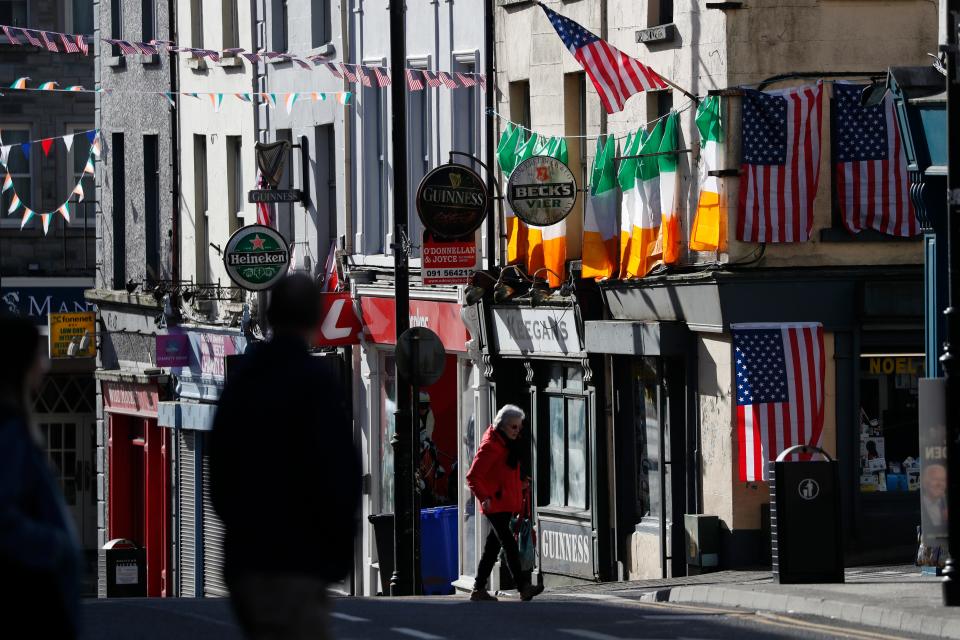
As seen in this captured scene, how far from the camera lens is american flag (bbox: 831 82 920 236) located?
70.3 feet

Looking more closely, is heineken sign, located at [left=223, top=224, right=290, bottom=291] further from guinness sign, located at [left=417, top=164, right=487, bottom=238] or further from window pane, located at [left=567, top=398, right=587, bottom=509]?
window pane, located at [left=567, top=398, right=587, bottom=509]

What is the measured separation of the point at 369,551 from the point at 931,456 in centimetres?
1590

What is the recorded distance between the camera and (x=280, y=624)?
732cm

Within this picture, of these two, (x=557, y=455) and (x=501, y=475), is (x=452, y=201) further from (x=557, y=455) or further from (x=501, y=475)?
(x=501, y=475)

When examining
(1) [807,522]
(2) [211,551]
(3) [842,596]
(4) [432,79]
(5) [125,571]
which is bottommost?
(2) [211,551]

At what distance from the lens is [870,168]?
70.5ft

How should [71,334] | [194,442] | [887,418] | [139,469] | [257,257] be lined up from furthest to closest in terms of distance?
[71,334], [139,469], [194,442], [257,257], [887,418]

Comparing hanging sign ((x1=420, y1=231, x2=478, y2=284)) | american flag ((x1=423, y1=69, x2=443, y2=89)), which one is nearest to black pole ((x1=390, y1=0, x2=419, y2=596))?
hanging sign ((x1=420, y1=231, x2=478, y2=284))

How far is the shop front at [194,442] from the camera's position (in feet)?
115

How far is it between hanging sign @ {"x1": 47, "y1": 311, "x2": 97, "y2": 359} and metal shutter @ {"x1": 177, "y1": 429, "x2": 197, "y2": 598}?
486cm

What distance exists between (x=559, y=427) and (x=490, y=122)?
161 inches

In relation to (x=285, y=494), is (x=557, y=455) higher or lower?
lower

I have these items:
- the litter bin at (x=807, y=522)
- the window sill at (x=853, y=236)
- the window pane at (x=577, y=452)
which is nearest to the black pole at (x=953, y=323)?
the litter bin at (x=807, y=522)

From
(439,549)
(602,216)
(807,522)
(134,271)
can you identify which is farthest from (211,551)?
(807,522)
